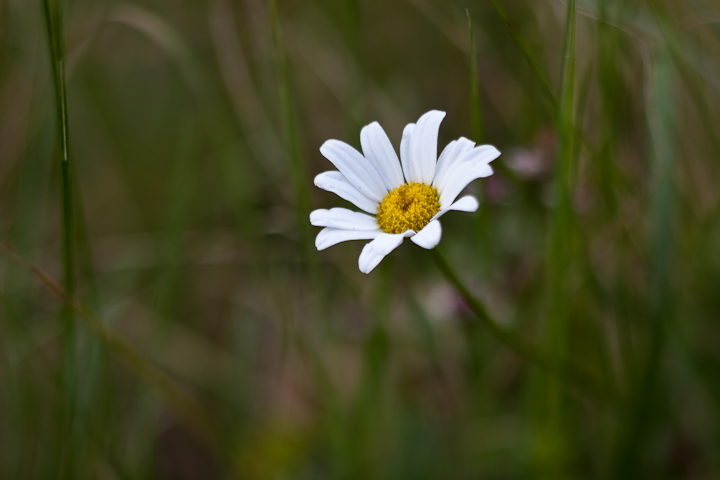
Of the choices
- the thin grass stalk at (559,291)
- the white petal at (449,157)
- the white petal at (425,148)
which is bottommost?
the thin grass stalk at (559,291)

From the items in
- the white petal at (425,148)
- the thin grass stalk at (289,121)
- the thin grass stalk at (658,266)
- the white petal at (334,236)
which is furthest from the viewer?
the thin grass stalk at (289,121)

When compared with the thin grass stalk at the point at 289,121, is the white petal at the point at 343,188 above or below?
below

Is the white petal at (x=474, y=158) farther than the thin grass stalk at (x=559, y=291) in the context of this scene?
No

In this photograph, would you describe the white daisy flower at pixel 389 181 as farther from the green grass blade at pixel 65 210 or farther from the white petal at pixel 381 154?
the green grass blade at pixel 65 210

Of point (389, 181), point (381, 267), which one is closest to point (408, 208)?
point (389, 181)

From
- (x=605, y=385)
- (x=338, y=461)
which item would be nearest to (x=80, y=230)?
(x=338, y=461)

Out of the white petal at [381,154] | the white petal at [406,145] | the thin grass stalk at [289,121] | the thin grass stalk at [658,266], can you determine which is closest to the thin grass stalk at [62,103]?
the thin grass stalk at [289,121]

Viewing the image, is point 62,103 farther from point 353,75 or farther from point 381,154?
point 353,75
